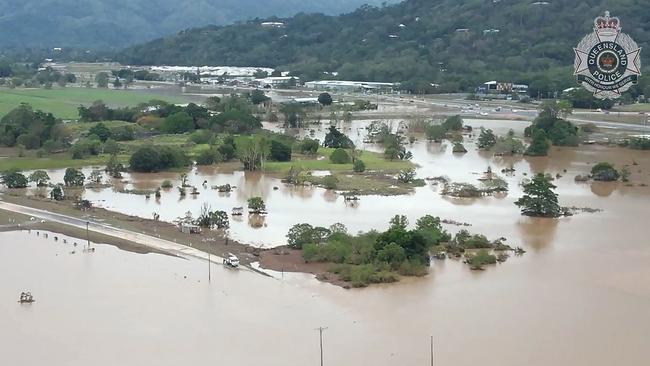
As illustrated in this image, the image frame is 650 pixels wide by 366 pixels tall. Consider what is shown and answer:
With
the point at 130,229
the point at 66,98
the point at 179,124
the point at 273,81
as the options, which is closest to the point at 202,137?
the point at 179,124

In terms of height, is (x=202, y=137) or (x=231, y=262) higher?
(x=202, y=137)

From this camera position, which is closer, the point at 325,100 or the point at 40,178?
the point at 40,178

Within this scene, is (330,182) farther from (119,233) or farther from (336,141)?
(336,141)

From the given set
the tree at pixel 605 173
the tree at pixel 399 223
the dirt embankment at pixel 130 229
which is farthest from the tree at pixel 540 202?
the dirt embankment at pixel 130 229

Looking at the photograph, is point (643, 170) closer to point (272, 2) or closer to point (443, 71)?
point (443, 71)

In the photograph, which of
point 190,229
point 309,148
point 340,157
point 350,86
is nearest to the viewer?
point 190,229

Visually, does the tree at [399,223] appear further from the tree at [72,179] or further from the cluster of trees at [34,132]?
the cluster of trees at [34,132]
